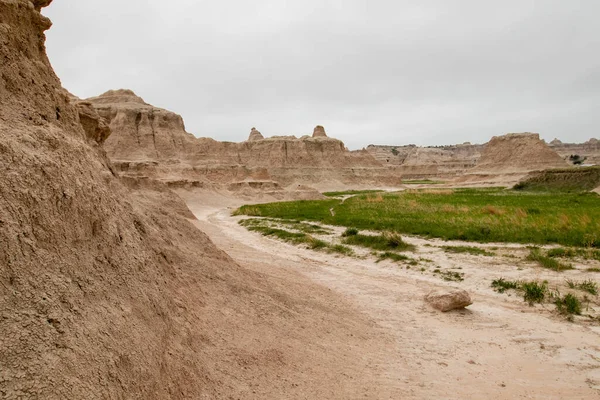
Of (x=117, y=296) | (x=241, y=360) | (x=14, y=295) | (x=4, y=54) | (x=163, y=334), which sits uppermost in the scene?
(x=4, y=54)

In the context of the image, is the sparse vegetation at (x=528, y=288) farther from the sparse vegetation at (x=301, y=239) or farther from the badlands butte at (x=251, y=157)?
the badlands butte at (x=251, y=157)

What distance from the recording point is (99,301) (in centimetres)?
401

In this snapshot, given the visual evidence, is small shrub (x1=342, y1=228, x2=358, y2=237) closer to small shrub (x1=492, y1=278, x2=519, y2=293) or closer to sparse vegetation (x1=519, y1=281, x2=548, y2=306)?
small shrub (x1=492, y1=278, x2=519, y2=293)

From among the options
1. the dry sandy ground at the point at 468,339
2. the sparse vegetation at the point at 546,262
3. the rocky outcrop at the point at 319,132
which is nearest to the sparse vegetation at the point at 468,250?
the dry sandy ground at the point at 468,339

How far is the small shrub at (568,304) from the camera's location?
8227 mm

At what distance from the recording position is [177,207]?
2511 cm

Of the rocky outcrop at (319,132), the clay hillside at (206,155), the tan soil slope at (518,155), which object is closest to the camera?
the clay hillside at (206,155)

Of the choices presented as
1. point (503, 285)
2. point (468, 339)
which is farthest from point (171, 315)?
point (503, 285)

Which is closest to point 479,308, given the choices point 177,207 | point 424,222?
point 424,222

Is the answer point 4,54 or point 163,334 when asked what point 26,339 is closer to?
point 163,334

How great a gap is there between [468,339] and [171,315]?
533 centimetres

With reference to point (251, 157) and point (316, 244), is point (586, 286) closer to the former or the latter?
Answer: point (316, 244)

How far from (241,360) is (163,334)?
1.07 m

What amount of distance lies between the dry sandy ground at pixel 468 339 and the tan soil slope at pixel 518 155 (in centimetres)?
7767
